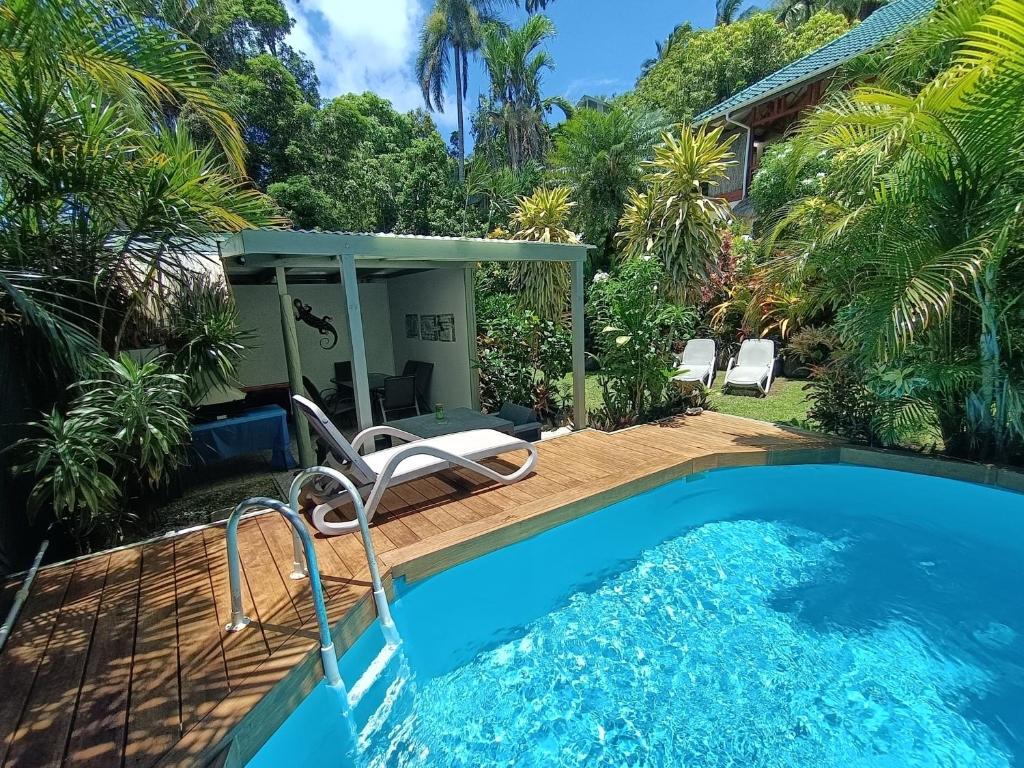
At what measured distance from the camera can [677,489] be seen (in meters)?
5.47

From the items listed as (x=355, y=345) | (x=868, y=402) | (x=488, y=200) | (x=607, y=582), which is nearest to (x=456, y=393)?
(x=355, y=345)

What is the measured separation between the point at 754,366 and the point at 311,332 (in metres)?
9.28

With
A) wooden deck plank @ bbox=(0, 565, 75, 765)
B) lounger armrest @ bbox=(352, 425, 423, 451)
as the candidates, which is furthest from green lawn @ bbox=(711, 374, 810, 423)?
wooden deck plank @ bbox=(0, 565, 75, 765)

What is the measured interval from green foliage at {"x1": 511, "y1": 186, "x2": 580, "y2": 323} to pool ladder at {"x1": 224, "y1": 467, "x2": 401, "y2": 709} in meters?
6.88

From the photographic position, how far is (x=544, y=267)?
32.2 feet

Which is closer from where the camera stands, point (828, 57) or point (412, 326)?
point (412, 326)

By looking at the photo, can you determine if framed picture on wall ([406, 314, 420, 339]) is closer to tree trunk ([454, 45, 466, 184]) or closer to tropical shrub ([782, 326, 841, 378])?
tropical shrub ([782, 326, 841, 378])

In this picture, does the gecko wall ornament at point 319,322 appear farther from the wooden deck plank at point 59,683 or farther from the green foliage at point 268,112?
the green foliage at point 268,112

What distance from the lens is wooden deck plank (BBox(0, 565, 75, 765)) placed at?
89.8 inches

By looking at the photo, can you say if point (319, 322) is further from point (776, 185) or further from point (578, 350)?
point (776, 185)

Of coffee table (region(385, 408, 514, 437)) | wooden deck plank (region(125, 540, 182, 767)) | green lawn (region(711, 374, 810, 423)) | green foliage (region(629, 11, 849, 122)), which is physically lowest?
wooden deck plank (region(125, 540, 182, 767))

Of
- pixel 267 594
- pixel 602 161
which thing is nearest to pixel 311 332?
pixel 267 594

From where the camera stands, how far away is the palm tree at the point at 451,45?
25.4m

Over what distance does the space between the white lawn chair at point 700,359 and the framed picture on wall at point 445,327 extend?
4578 mm
